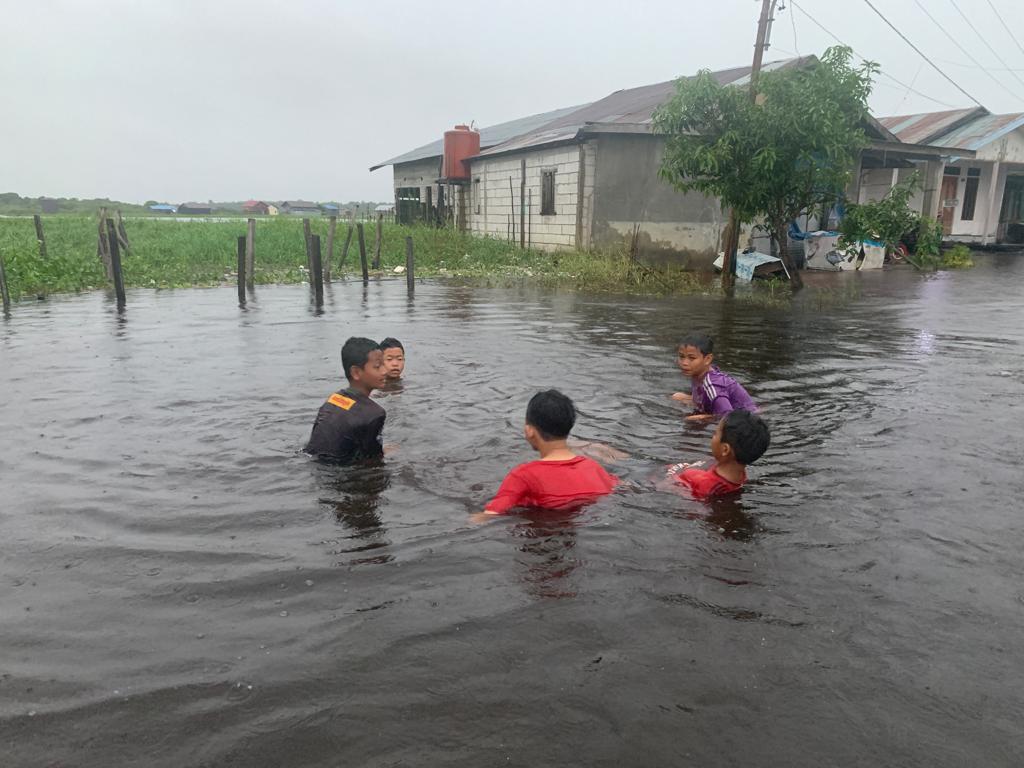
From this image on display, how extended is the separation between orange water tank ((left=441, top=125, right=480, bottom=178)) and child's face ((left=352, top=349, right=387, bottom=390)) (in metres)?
25.0

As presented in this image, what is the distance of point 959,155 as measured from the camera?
79.0ft

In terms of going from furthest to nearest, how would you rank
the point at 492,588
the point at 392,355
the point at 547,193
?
the point at 547,193
the point at 392,355
the point at 492,588

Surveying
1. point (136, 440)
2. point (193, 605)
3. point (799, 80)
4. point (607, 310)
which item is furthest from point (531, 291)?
point (193, 605)

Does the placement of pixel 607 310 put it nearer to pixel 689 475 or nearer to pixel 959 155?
pixel 689 475

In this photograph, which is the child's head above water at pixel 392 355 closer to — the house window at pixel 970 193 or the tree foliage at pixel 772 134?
the tree foliage at pixel 772 134

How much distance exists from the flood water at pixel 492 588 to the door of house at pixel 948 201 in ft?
80.5

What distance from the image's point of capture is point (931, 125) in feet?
96.6

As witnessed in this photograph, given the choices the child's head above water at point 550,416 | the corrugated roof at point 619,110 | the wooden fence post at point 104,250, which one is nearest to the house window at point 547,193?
the corrugated roof at point 619,110

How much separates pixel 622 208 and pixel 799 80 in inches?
265

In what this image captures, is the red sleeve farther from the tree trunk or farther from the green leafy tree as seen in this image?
the tree trunk

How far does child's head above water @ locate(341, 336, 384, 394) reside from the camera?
17.4 ft

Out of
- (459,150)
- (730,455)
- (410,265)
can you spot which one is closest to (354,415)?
(730,455)

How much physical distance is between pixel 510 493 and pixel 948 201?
3047 centimetres

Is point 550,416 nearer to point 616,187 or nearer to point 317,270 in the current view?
point 317,270
